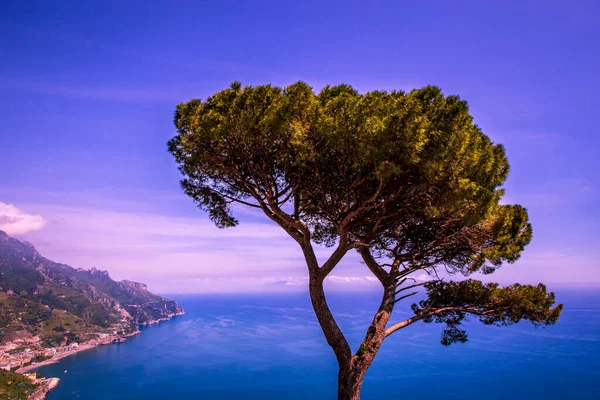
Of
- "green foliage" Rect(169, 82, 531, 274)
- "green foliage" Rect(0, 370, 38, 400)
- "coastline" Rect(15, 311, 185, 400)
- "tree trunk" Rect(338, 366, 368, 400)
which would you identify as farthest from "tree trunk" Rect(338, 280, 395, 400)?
"coastline" Rect(15, 311, 185, 400)

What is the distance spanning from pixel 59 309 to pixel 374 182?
124m

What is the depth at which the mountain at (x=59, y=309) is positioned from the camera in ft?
276

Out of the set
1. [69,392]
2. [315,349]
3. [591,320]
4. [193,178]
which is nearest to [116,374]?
[69,392]

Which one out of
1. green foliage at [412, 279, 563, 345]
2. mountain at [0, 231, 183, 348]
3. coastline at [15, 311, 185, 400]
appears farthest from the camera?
mountain at [0, 231, 183, 348]

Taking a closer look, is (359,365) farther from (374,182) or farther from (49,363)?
(49,363)

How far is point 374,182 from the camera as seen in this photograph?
635 cm

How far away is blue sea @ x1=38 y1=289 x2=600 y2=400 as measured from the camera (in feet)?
138

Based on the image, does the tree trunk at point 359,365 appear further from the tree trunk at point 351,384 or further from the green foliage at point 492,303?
the green foliage at point 492,303

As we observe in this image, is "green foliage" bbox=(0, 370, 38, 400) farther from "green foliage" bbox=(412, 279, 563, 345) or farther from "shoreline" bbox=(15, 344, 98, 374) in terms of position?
"green foliage" bbox=(412, 279, 563, 345)

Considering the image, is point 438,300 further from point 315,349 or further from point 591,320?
point 591,320

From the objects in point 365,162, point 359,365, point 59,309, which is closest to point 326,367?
point 359,365

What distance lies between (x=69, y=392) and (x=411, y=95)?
6465cm

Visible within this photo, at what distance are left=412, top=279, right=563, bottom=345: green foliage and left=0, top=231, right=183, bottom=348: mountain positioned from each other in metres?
95.2

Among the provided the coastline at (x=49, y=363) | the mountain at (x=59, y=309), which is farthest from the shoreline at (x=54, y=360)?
the mountain at (x=59, y=309)
